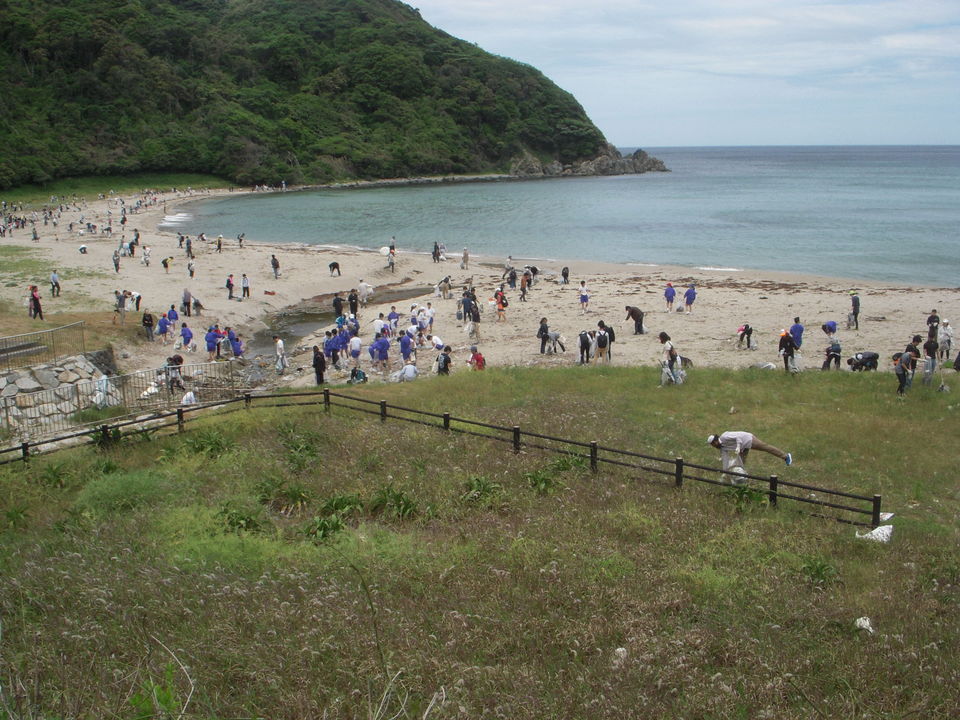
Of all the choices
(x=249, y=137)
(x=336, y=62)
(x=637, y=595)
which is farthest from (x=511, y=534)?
(x=336, y=62)

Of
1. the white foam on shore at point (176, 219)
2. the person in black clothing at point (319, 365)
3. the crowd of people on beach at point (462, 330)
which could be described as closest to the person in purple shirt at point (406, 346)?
the crowd of people on beach at point (462, 330)

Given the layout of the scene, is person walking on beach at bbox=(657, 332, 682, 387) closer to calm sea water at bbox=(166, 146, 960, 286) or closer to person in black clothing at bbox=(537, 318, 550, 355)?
person in black clothing at bbox=(537, 318, 550, 355)

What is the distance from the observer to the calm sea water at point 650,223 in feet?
164

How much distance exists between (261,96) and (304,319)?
104m

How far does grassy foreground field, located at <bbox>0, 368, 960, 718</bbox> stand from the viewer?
596cm

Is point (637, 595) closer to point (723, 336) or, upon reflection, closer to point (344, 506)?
point (344, 506)

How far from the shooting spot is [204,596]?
743 centimetres

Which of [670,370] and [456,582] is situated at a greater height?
[670,370]

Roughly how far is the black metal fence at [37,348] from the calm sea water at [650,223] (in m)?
34.0

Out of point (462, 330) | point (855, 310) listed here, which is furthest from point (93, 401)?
point (855, 310)

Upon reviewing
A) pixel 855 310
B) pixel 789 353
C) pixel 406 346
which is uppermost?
pixel 855 310

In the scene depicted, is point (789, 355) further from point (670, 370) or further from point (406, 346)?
point (406, 346)

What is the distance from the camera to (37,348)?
815 inches

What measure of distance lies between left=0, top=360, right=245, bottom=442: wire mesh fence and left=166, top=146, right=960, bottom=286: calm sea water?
34689mm
